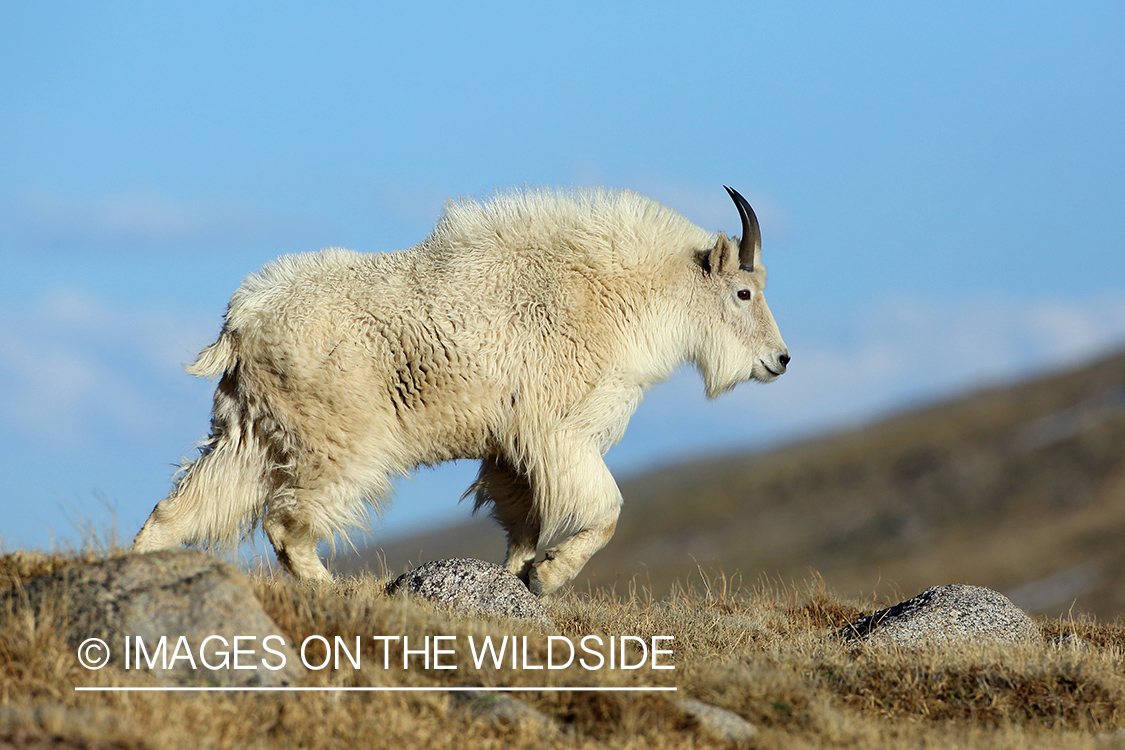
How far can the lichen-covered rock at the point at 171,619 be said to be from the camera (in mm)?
5754

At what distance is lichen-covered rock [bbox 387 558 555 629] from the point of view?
25.6 feet

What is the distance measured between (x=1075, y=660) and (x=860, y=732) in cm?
190

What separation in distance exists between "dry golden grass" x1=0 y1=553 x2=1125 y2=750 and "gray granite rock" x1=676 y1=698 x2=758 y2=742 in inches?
1.9

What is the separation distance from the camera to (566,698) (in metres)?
5.93

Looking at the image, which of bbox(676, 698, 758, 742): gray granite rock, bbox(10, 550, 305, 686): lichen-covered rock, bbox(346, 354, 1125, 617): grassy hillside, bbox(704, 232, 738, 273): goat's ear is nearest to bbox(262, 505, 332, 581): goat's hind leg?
bbox(10, 550, 305, 686): lichen-covered rock

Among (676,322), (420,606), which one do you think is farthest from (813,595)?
(420,606)

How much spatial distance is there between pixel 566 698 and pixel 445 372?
9.45 ft

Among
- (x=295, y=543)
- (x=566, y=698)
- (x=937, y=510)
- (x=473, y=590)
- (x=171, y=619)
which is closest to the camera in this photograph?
(x=171, y=619)

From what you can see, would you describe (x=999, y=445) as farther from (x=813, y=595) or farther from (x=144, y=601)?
(x=144, y=601)

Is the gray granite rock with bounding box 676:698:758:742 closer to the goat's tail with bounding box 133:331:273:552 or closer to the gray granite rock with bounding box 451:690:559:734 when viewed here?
the gray granite rock with bounding box 451:690:559:734

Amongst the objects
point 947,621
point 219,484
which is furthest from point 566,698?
point 947,621

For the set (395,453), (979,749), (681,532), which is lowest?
(979,749)

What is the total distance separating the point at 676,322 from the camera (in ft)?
30.2

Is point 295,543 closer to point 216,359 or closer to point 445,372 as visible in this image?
point 216,359
